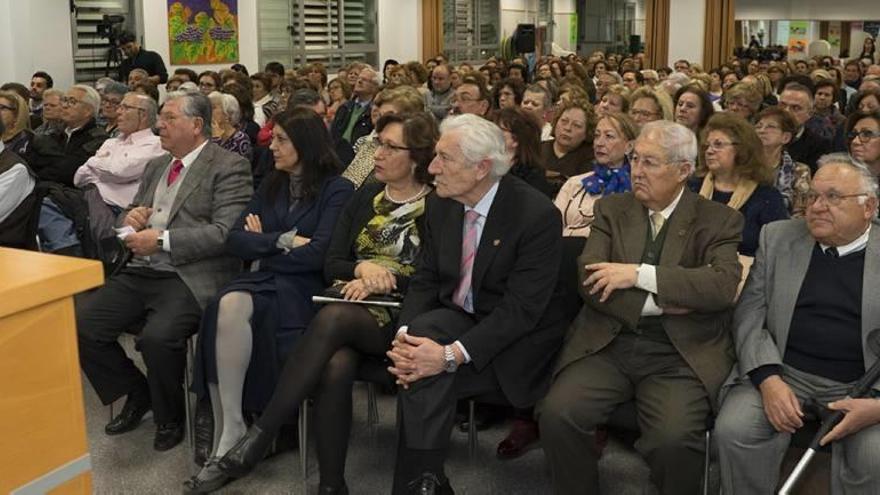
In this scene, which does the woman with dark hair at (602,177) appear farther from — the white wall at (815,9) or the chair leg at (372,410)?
the white wall at (815,9)

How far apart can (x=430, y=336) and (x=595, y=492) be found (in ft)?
2.27

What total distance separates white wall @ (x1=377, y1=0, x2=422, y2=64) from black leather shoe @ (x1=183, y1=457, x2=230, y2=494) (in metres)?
12.9

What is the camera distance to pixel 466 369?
3.09m

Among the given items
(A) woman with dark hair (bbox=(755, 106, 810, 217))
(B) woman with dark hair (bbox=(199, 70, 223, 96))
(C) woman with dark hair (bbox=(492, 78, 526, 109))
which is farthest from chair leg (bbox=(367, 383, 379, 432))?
(B) woman with dark hair (bbox=(199, 70, 223, 96))

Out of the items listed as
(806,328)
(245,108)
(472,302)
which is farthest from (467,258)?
(245,108)

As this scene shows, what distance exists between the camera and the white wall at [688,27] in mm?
18938

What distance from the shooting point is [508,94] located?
7523 millimetres

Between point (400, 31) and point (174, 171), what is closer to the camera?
point (174, 171)

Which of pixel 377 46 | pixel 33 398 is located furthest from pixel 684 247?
pixel 377 46

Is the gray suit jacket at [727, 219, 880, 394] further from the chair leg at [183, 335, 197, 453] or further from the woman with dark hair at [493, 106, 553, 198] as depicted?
the chair leg at [183, 335, 197, 453]

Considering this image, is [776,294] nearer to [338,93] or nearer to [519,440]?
[519,440]

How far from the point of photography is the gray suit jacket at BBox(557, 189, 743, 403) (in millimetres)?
2910

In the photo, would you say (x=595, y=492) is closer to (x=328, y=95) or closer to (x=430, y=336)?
(x=430, y=336)

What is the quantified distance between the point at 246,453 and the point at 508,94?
4.84m
